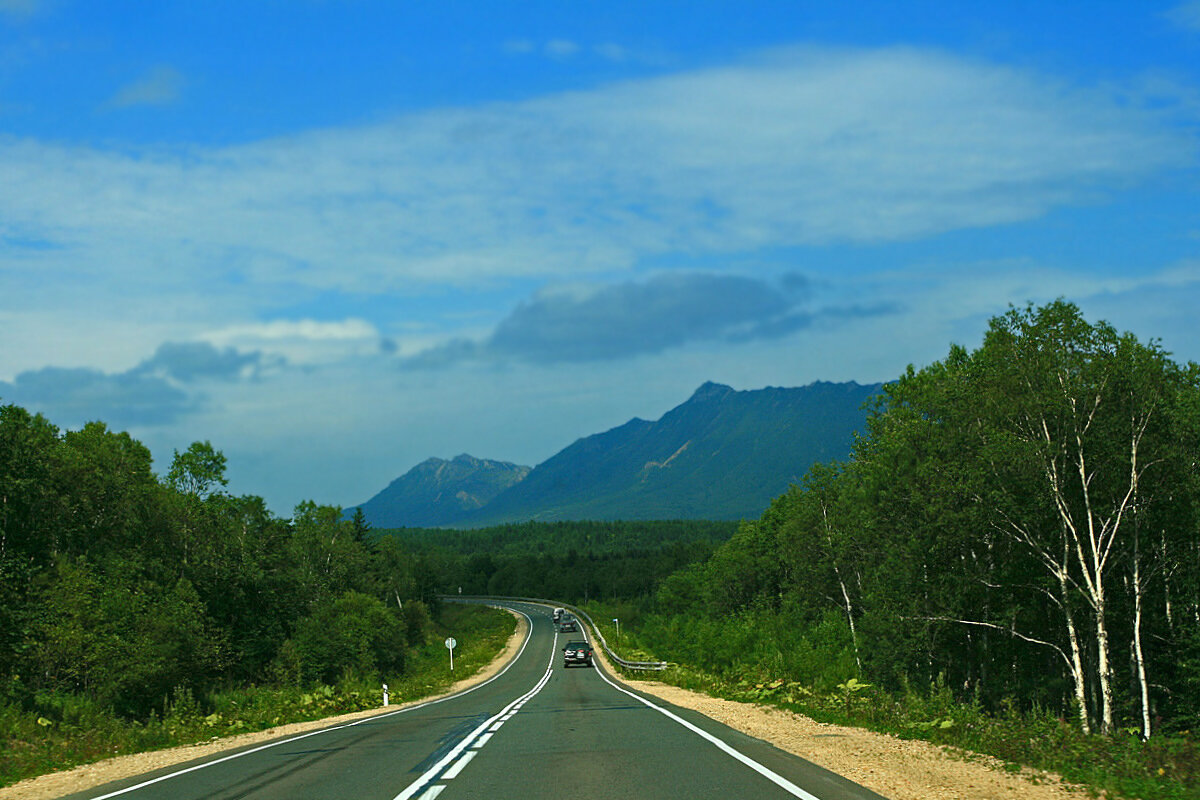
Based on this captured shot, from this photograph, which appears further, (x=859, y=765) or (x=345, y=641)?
(x=345, y=641)

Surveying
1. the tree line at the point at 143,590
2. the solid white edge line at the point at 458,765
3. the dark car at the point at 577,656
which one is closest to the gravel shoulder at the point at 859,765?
the solid white edge line at the point at 458,765

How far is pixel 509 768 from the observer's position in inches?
439

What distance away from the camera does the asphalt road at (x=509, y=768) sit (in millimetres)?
9289

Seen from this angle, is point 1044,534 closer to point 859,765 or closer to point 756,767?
Result: point 859,765

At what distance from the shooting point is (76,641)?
34.2 meters

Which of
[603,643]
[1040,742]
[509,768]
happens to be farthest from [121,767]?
[603,643]

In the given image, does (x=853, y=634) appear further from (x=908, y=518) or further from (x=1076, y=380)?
(x=1076, y=380)

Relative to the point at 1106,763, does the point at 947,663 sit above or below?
below

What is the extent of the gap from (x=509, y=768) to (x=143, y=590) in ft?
126

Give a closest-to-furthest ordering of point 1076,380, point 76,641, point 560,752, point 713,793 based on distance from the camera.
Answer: point 713,793 < point 560,752 < point 1076,380 < point 76,641

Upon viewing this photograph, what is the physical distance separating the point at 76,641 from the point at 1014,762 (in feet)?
112

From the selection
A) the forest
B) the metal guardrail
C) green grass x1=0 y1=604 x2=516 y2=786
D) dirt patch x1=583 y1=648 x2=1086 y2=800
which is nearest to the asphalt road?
dirt patch x1=583 y1=648 x2=1086 y2=800

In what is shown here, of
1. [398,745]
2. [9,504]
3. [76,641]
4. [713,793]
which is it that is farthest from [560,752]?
[9,504]

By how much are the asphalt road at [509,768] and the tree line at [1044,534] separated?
15.8 metres
